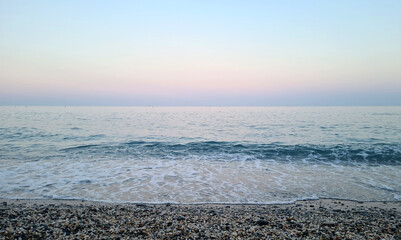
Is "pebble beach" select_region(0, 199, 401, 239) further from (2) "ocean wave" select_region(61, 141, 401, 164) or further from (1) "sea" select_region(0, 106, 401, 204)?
(2) "ocean wave" select_region(61, 141, 401, 164)

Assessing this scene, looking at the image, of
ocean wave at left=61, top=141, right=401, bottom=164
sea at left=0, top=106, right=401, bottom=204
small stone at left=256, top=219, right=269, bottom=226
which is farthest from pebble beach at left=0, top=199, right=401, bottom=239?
ocean wave at left=61, top=141, right=401, bottom=164

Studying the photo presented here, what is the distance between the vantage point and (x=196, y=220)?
19.6 ft

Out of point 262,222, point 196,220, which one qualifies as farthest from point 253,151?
point 196,220

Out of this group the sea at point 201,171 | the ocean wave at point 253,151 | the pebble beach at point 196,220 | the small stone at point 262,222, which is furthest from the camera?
the ocean wave at point 253,151

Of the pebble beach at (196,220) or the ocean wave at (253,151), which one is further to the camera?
the ocean wave at (253,151)

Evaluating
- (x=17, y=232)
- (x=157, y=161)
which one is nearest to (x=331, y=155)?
(x=157, y=161)

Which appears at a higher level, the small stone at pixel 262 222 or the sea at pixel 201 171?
the small stone at pixel 262 222

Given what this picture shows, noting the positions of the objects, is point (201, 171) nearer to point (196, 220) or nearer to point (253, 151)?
point (196, 220)

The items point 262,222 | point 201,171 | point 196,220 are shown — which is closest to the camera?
point 262,222

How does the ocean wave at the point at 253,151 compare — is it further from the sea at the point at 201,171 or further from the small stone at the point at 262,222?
the small stone at the point at 262,222

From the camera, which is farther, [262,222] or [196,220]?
[196,220]

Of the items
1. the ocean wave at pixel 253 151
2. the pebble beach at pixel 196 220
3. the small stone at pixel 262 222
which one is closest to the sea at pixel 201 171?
the ocean wave at pixel 253 151

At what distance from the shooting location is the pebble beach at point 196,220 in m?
5.12

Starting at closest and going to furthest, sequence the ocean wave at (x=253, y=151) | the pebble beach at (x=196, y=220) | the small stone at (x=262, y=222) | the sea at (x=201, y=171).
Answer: the pebble beach at (x=196, y=220), the small stone at (x=262, y=222), the sea at (x=201, y=171), the ocean wave at (x=253, y=151)
